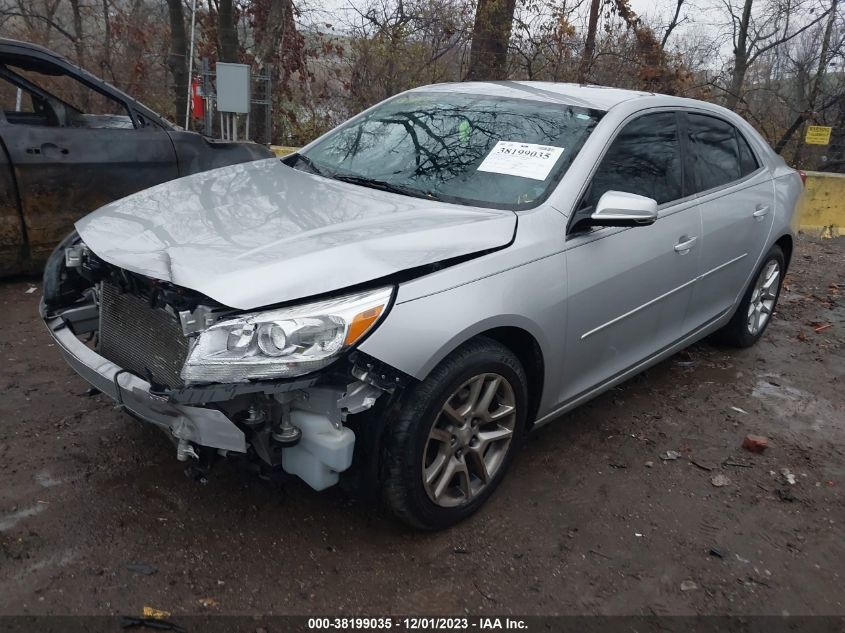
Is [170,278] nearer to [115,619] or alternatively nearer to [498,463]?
[115,619]

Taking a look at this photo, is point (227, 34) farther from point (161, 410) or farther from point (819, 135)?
point (161, 410)

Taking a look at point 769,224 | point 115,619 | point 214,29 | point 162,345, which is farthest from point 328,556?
point 214,29

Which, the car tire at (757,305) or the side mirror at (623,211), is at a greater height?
the side mirror at (623,211)

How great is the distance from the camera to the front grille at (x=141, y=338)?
7.93ft

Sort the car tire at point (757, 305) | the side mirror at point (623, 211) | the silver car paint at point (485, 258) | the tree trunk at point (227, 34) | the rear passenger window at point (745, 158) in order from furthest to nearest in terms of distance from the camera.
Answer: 1. the tree trunk at point (227, 34)
2. the car tire at point (757, 305)
3. the rear passenger window at point (745, 158)
4. the side mirror at point (623, 211)
5. the silver car paint at point (485, 258)

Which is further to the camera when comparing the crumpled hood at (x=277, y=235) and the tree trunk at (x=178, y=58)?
the tree trunk at (x=178, y=58)

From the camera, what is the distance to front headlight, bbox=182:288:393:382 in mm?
2225

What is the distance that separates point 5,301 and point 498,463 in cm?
391

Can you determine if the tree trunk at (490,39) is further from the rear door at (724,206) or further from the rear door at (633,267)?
the rear door at (633,267)

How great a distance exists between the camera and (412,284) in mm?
2438

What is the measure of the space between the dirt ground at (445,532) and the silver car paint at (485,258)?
47cm

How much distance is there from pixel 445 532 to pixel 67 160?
3914 mm

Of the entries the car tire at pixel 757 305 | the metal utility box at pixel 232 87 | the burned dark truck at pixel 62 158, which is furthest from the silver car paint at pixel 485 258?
the metal utility box at pixel 232 87

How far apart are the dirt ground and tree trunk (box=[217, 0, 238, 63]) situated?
9.38m
